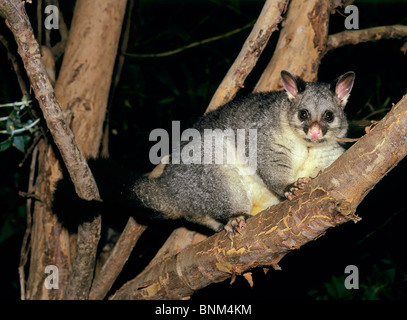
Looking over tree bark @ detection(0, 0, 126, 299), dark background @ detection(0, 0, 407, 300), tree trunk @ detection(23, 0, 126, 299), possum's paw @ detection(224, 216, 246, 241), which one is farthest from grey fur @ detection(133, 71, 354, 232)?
dark background @ detection(0, 0, 407, 300)

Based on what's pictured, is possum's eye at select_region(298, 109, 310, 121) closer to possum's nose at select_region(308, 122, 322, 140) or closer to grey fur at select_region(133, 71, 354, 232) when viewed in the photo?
grey fur at select_region(133, 71, 354, 232)

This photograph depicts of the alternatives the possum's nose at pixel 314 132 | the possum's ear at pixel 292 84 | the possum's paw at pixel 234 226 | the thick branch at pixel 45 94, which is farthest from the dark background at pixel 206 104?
the thick branch at pixel 45 94

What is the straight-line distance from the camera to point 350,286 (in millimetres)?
4332

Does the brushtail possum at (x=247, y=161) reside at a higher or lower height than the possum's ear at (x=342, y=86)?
lower

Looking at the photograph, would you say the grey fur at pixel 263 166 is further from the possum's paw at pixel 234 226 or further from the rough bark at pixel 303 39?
the rough bark at pixel 303 39

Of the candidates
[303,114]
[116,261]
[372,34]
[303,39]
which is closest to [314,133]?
[303,114]

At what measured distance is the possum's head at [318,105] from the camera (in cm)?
325

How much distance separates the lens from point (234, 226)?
288cm

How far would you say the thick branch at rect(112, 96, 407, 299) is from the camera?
2.07 metres

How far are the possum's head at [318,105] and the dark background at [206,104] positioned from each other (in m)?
0.99

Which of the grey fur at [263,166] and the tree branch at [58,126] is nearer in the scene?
the tree branch at [58,126]
